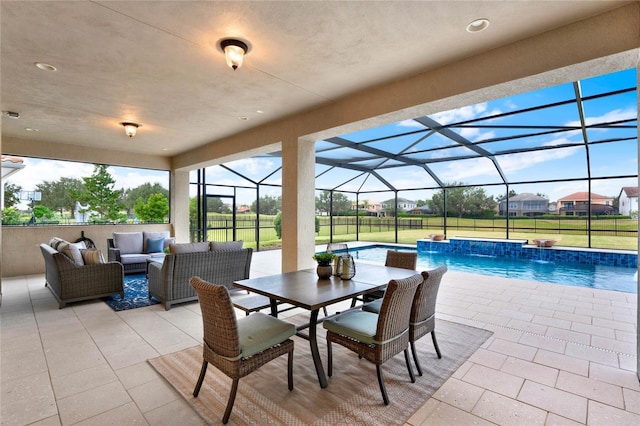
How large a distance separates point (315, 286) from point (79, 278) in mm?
3800

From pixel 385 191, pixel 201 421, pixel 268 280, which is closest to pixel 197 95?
pixel 268 280

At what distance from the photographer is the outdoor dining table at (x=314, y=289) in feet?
8.28

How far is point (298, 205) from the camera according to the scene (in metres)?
5.09

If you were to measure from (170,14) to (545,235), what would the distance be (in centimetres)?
1198

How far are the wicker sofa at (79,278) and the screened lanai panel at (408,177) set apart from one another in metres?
8.60

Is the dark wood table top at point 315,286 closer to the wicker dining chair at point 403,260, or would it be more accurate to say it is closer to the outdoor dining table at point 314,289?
the outdoor dining table at point 314,289

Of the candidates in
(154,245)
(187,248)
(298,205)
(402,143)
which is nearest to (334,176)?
(402,143)

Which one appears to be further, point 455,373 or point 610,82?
point 610,82

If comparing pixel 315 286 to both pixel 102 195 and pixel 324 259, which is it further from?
pixel 102 195

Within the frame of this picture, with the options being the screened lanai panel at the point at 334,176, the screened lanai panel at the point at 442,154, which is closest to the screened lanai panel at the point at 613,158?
the screened lanai panel at the point at 442,154

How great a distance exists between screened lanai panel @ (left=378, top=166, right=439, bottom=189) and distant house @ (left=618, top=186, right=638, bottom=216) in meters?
4.64

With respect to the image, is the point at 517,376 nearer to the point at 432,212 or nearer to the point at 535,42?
the point at 535,42

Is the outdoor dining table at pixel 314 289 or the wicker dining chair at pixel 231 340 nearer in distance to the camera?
the wicker dining chair at pixel 231 340

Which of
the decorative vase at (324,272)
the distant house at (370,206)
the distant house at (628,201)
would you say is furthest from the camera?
the distant house at (370,206)
